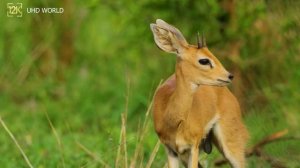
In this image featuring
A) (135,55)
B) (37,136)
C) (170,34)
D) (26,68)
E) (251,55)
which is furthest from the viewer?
(26,68)

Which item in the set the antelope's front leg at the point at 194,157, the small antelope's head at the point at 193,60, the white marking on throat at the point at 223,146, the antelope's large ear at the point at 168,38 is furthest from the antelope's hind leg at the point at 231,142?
the antelope's large ear at the point at 168,38

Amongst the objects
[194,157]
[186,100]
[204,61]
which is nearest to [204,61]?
[204,61]

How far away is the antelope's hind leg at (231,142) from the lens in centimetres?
718

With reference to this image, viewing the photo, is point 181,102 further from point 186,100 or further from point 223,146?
point 223,146

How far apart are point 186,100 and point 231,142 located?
63 cm

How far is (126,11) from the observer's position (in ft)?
35.3

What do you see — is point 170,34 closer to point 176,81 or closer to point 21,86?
point 176,81

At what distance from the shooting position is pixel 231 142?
7230 mm

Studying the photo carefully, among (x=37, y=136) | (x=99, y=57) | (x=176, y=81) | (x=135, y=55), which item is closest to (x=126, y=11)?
(x=135, y=55)

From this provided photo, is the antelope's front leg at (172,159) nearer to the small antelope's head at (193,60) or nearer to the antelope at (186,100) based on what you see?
the antelope at (186,100)

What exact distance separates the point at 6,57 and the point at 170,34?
6.09 meters

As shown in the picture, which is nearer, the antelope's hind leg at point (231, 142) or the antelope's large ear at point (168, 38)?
the antelope's large ear at point (168, 38)

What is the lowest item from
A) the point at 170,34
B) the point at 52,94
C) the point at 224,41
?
the point at 52,94

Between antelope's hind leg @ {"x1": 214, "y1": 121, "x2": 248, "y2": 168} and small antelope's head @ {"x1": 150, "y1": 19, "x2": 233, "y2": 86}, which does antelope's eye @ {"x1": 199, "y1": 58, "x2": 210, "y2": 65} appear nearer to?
small antelope's head @ {"x1": 150, "y1": 19, "x2": 233, "y2": 86}
